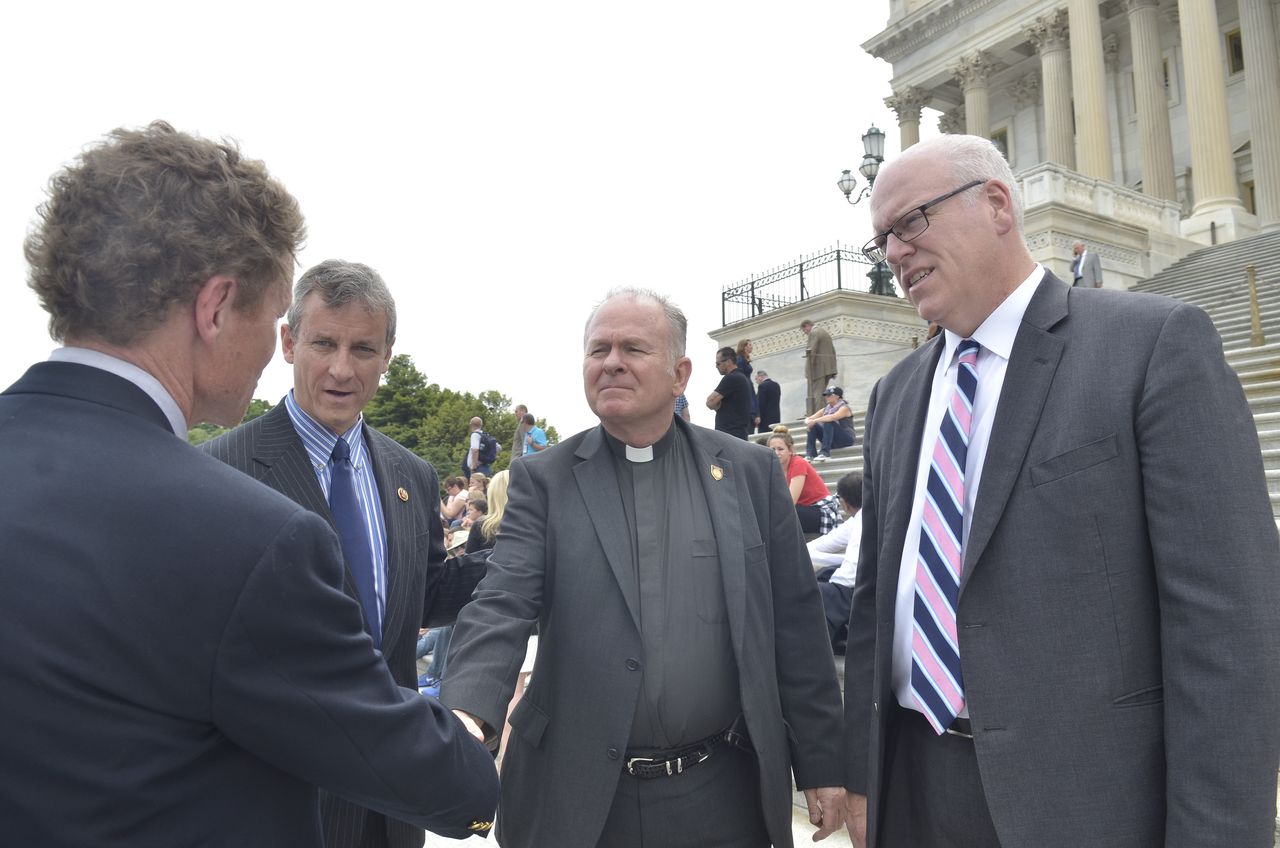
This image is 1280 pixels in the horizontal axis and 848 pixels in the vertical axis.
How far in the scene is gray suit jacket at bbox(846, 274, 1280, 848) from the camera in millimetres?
1895

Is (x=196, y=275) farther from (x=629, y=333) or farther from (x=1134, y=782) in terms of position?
(x=1134, y=782)

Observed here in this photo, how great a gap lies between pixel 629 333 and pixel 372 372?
90 cm

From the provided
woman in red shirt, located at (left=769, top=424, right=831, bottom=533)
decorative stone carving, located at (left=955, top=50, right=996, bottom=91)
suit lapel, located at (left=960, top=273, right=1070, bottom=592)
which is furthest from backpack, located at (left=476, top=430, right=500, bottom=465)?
decorative stone carving, located at (left=955, top=50, right=996, bottom=91)

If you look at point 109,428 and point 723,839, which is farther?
point 723,839

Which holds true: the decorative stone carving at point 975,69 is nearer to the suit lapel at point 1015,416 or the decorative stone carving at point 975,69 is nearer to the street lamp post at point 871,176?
the street lamp post at point 871,176

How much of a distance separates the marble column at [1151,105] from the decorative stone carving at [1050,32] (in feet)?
6.25

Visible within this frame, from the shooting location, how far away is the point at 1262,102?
2534 cm

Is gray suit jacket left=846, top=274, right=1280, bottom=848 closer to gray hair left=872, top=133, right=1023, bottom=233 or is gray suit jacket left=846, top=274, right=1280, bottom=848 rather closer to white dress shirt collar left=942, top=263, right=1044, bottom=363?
white dress shirt collar left=942, top=263, right=1044, bottom=363

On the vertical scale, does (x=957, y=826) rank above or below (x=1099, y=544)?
below

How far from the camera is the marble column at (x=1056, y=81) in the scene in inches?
1132

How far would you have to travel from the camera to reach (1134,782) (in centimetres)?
203

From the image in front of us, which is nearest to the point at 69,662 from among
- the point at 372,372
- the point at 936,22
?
the point at 372,372

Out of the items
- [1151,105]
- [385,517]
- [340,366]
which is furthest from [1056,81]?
[385,517]

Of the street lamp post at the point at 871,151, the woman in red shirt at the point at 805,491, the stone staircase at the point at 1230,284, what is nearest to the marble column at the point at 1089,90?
the stone staircase at the point at 1230,284
